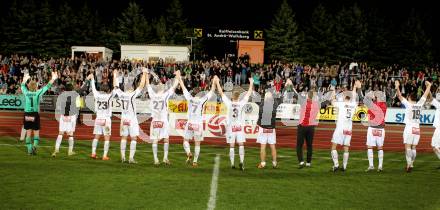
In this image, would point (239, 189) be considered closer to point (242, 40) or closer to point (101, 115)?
point (101, 115)

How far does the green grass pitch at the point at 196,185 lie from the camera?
1057 centimetres

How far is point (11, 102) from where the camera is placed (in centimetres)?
3694

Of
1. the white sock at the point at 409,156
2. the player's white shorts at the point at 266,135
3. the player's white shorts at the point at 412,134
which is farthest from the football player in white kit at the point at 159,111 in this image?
the white sock at the point at 409,156

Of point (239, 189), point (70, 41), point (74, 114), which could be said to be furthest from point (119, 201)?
point (70, 41)

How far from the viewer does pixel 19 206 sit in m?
9.91

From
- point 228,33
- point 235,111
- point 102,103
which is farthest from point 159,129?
point 228,33

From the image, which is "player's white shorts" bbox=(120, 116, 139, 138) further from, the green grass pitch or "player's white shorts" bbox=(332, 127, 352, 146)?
"player's white shorts" bbox=(332, 127, 352, 146)

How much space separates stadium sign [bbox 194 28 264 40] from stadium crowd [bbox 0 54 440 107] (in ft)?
71.1

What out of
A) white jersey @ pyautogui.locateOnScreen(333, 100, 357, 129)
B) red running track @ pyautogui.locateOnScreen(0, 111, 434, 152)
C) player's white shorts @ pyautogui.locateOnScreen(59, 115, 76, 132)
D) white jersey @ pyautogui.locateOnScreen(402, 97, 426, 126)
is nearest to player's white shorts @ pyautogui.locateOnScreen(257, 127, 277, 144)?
white jersey @ pyautogui.locateOnScreen(333, 100, 357, 129)

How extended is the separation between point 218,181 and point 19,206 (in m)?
4.95

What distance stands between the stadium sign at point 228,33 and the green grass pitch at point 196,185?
45480 mm

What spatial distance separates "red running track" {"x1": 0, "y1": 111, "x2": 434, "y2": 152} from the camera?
23734mm

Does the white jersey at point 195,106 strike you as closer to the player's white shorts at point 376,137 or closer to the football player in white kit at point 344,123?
the football player in white kit at point 344,123

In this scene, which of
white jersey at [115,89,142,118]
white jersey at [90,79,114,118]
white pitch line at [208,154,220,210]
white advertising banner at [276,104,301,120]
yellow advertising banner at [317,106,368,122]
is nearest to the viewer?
white pitch line at [208,154,220,210]
